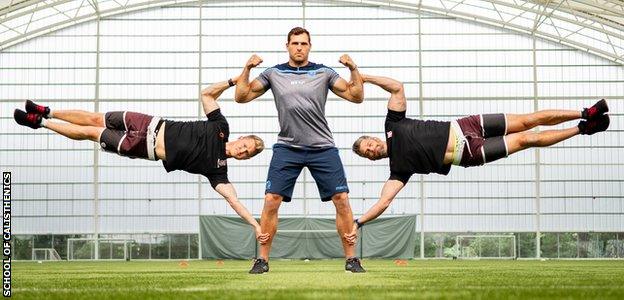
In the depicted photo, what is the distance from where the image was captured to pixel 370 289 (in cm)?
527

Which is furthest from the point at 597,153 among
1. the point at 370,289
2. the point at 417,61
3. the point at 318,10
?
the point at 370,289

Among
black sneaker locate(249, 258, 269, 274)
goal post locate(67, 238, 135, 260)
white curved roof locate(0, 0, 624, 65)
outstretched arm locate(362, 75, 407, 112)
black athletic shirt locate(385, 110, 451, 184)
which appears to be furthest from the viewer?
goal post locate(67, 238, 135, 260)

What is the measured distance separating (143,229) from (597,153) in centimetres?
1570

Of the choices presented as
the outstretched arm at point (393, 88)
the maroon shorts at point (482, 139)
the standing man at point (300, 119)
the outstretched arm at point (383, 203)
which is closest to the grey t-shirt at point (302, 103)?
the standing man at point (300, 119)

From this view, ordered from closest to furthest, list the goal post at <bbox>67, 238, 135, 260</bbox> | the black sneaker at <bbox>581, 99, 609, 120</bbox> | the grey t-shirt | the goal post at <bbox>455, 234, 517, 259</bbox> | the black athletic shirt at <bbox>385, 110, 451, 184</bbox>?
1. the black sneaker at <bbox>581, 99, 609, 120</bbox>
2. the grey t-shirt
3. the black athletic shirt at <bbox>385, 110, 451, 184</bbox>
4. the goal post at <bbox>455, 234, 517, 259</bbox>
5. the goal post at <bbox>67, 238, 135, 260</bbox>

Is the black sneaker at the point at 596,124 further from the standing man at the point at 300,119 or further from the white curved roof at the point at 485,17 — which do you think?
the white curved roof at the point at 485,17

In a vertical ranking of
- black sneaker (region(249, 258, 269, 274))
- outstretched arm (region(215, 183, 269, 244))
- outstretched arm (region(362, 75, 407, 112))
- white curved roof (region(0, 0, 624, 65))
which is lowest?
black sneaker (region(249, 258, 269, 274))

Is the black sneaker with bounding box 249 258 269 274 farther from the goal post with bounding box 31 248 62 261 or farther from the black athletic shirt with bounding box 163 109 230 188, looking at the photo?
the goal post with bounding box 31 248 62 261

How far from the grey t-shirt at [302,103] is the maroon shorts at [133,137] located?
1135 millimetres

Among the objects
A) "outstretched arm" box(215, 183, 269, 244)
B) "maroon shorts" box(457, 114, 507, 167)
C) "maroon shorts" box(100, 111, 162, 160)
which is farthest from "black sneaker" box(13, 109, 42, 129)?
"maroon shorts" box(457, 114, 507, 167)

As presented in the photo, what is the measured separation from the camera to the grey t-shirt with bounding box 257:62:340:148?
7973 millimetres

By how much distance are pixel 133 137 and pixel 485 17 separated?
26033mm

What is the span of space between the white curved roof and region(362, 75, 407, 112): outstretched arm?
2409 cm

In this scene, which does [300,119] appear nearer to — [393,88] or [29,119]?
[393,88]
